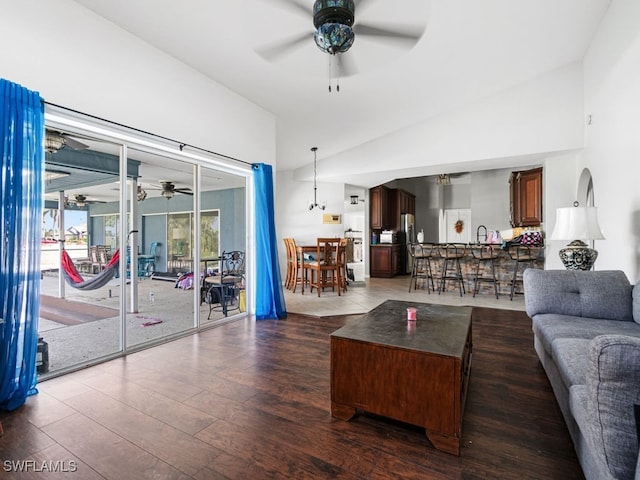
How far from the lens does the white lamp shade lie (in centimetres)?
299

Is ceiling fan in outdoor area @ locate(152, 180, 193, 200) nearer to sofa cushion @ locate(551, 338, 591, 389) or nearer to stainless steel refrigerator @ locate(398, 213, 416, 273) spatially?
sofa cushion @ locate(551, 338, 591, 389)

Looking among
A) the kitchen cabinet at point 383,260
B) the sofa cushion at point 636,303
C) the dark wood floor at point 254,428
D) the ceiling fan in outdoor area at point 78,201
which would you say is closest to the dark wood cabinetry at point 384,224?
the kitchen cabinet at point 383,260

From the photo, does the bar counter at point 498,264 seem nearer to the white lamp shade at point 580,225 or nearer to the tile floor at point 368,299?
the tile floor at point 368,299

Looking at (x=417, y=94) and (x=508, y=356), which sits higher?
(x=417, y=94)

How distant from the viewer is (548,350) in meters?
2.17

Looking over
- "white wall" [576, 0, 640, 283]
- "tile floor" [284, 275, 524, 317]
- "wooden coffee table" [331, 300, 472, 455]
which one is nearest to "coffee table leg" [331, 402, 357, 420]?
"wooden coffee table" [331, 300, 472, 455]

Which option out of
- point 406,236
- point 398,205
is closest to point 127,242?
point 398,205

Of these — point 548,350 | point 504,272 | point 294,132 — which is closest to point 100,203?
point 294,132

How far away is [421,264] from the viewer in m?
6.86

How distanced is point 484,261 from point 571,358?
188 inches

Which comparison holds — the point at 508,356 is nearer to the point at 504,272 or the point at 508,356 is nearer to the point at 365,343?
Result: the point at 365,343

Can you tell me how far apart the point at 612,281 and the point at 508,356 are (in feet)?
3.42

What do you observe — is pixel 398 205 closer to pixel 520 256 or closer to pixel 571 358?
pixel 520 256

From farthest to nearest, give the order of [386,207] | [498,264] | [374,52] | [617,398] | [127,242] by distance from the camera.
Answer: [386,207] < [498,264] < [127,242] < [374,52] < [617,398]
